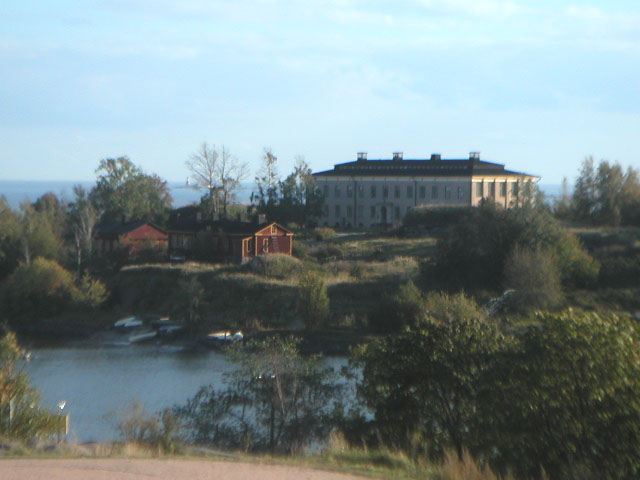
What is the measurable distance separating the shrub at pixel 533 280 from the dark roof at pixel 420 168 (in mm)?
26387

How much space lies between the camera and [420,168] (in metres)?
63.4

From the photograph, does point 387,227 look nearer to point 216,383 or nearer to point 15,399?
point 216,383

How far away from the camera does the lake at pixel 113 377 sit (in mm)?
20484

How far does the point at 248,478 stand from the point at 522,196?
128 feet

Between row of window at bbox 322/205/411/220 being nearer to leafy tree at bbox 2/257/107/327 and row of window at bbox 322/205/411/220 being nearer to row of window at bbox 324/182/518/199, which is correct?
row of window at bbox 324/182/518/199

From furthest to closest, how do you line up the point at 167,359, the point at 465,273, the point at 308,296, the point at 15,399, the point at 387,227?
the point at 387,227 → the point at 465,273 → the point at 308,296 → the point at 167,359 → the point at 15,399

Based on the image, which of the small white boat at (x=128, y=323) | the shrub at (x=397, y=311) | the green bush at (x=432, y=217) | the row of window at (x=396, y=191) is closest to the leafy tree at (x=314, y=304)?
the shrub at (x=397, y=311)

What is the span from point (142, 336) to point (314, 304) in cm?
723

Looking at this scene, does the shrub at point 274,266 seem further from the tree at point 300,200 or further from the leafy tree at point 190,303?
the tree at point 300,200

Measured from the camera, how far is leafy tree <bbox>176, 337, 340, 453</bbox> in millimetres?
13789

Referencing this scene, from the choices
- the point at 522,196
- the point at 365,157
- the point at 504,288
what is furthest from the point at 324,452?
the point at 365,157

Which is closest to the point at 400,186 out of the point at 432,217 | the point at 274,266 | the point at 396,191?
the point at 396,191

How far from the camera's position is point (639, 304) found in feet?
111

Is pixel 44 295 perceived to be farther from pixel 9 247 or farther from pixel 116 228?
pixel 116 228
